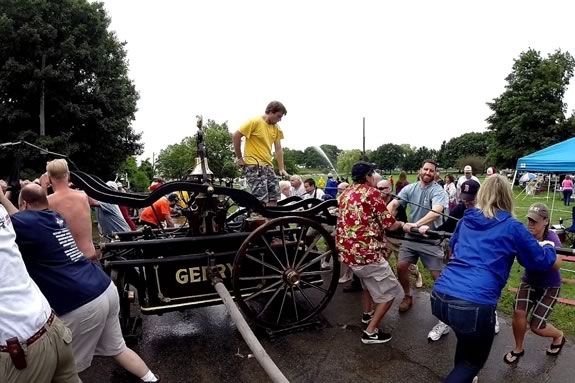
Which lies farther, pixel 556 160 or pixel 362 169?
pixel 556 160

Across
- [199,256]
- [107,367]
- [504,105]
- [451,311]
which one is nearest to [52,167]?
[199,256]

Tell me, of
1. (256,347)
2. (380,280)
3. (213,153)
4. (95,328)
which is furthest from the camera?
(213,153)

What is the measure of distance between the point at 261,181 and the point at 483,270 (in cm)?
305

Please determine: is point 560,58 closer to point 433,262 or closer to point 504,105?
point 504,105

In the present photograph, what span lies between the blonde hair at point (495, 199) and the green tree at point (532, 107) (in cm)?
3629

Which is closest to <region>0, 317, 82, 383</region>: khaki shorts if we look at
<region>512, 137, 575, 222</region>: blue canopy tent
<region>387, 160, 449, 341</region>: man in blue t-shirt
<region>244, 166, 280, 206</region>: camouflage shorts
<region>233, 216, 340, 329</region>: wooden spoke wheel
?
<region>233, 216, 340, 329</region>: wooden spoke wheel

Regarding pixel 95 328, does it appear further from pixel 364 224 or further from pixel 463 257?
pixel 463 257

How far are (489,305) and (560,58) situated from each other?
136 ft

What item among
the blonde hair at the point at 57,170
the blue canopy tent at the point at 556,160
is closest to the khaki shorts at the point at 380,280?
the blonde hair at the point at 57,170

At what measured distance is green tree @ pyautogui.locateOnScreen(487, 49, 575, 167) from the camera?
33406 millimetres

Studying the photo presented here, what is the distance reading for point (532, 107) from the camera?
3384cm

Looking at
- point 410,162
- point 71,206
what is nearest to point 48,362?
point 71,206

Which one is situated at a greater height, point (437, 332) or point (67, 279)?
point (67, 279)

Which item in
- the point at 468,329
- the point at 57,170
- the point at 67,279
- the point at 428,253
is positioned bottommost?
the point at 428,253
